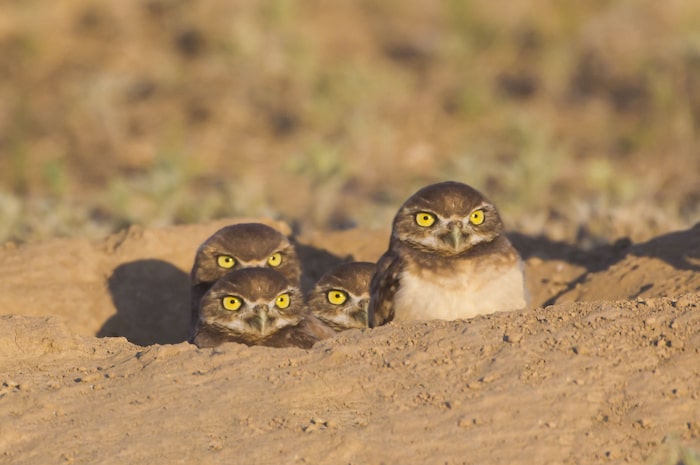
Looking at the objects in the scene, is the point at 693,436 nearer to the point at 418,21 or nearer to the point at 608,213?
the point at 608,213

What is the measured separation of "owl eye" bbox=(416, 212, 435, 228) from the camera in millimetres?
7168

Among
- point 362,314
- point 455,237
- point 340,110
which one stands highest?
point 340,110

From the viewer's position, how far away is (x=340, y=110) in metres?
16.3

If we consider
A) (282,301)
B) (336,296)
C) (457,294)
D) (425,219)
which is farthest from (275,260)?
(457,294)

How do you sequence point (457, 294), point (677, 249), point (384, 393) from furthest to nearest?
point (677, 249) → point (457, 294) → point (384, 393)

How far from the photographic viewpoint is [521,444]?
4914 millimetres

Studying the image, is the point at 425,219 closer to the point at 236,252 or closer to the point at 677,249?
the point at 236,252

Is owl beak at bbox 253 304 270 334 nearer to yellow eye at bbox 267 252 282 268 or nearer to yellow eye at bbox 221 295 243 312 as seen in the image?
yellow eye at bbox 221 295 243 312

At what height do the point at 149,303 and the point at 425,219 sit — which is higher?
the point at 425,219

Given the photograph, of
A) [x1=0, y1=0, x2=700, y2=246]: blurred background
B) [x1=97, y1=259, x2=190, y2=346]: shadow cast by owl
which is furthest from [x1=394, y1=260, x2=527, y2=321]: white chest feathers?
[x1=0, y1=0, x2=700, y2=246]: blurred background

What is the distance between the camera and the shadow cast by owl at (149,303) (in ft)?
30.2

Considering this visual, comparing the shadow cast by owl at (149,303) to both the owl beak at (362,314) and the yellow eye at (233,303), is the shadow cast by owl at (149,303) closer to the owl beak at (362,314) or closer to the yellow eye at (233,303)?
the owl beak at (362,314)

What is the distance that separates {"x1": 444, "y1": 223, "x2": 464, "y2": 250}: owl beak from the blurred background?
3.87 metres

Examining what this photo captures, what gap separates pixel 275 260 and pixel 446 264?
1956 mm
